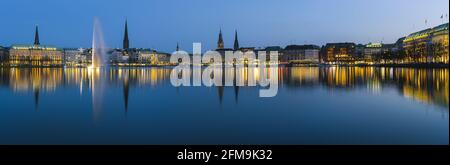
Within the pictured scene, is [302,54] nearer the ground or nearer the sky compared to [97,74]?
nearer the sky

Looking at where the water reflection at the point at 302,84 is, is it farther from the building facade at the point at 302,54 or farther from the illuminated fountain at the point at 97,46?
the building facade at the point at 302,54

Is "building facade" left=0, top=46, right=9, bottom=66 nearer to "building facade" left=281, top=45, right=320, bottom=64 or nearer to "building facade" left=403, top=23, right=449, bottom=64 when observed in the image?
"building facade" left=281, top=45, right=320, bottom=64

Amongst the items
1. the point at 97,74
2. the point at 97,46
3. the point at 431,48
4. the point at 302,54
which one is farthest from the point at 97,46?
the point at 302,54

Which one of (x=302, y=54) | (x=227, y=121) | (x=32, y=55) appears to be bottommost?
(x=227, y=121)

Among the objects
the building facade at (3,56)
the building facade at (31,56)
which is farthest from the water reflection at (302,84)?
the building facade at (31,56)

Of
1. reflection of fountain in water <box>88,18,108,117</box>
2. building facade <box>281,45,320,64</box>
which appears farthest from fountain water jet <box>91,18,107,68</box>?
building facade <box>281,45,320,64</box>

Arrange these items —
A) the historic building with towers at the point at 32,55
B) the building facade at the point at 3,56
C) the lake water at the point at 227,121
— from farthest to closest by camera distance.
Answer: the historic building with towers at the point at 32,55
the building facade at the point at 3,56
the lake water at the point at 227,121

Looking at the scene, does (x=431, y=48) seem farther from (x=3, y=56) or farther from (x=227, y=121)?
(x=3, y=56)

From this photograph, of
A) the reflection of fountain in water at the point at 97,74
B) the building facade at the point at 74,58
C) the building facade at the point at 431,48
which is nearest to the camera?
the reflection of fountain in water at the point at 97,74

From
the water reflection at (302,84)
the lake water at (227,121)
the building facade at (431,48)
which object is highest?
the building facade at (431,48)
